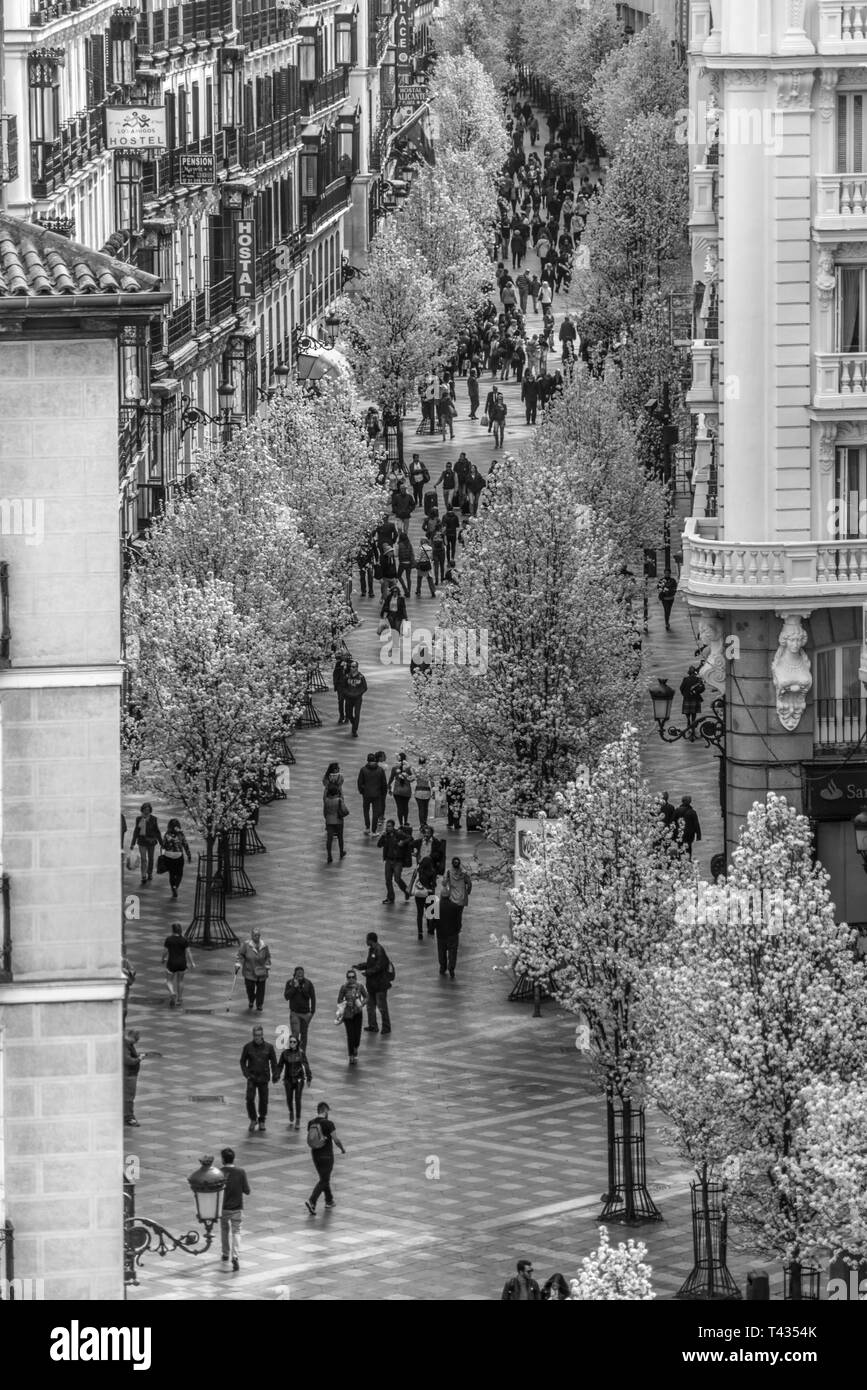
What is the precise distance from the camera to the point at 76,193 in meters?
79.6

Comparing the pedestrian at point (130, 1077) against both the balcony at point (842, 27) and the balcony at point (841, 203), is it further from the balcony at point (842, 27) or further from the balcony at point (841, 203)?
the balcony at point (842, 27)

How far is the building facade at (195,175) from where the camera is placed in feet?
250

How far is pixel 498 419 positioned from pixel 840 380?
4863cm

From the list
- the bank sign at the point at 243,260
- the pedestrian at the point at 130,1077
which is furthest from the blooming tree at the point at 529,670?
the bank sign at the point at 243,260

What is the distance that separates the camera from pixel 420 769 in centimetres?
6750

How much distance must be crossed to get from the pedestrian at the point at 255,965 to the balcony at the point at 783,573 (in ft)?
26.3

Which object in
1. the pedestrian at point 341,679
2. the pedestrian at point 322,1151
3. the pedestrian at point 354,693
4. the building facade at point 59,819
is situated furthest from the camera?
the pedestrian at point 341,679

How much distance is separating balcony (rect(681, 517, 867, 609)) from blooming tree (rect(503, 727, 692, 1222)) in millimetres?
8128

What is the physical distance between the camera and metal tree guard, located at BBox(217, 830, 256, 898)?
62375 millimetres

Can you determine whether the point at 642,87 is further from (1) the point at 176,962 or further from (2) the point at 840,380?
(1) the point at 176,962

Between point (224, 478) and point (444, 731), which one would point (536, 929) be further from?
point (224, 478)

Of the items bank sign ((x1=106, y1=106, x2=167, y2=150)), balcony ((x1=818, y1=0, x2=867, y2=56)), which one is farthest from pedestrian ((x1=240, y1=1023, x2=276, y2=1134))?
bank sign ((x1=106, y1=106, x2=167, y2=150))

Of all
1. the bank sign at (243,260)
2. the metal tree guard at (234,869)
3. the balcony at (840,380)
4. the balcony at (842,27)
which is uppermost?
the balcony at (842,27)

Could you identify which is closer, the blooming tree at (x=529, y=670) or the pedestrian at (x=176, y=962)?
the pedestrian at (x=176, y=962)
